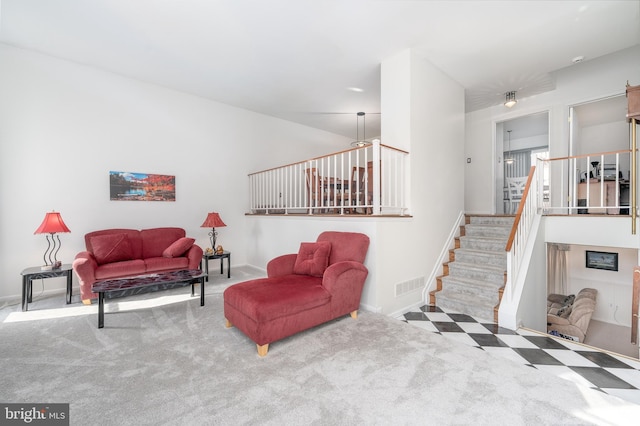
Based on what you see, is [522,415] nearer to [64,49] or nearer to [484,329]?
[484,329]

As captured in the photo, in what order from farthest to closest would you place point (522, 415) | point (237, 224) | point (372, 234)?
point (237, 224)
point (372, 234)
point (522, 415)

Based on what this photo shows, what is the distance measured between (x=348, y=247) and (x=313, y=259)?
0.44 metres

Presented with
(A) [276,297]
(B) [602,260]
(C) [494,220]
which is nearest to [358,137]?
(C) [494,220]

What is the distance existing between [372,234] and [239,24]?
3044mm

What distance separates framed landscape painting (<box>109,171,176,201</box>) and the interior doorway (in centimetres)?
664

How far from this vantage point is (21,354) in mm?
2264

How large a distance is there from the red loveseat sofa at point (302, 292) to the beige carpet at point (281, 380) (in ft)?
0.60

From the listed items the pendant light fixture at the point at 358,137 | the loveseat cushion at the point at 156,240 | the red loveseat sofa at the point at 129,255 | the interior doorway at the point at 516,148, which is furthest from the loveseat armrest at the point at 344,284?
the interior doorway at the point at 516,148

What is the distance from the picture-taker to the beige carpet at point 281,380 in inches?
63.1

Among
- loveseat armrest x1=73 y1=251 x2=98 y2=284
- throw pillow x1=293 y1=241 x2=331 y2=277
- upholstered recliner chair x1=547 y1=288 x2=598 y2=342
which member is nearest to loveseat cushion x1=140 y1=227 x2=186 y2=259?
loveseat armrest x1=73 y1=251 x2=98 y2=284

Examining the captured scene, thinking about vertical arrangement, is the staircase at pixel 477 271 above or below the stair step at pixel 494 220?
below

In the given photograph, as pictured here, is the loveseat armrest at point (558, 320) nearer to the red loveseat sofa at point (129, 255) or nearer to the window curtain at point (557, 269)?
the window curtain at point (557, 269)

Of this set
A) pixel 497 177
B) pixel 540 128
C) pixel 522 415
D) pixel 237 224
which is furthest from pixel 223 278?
pixel 540 128

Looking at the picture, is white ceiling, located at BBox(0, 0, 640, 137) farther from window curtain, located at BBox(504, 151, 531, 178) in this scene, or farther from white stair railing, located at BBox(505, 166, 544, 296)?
window curtain, located at BBox(504, 151, 531, 178)
